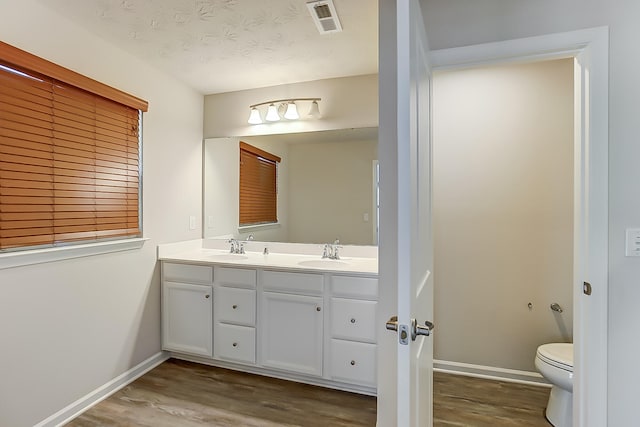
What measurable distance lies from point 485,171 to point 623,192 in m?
1.07

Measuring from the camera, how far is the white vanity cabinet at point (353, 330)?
2.08 meters

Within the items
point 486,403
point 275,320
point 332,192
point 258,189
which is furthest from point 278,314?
point 486,403

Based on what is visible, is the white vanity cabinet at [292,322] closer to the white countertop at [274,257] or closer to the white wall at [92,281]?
the white countertop at [274,257]

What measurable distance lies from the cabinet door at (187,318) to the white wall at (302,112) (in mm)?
1439

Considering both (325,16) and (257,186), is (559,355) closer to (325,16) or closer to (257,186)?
(325,16)

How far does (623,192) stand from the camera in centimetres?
132

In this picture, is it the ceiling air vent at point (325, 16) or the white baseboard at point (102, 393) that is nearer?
the ceiling air vent at point (325, 16)

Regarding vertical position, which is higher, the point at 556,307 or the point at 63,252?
the point at 63,252

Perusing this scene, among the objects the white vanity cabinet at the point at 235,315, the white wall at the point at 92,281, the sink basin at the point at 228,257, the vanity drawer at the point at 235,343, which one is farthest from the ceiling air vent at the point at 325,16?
the vanity drawer at the point at 235,343

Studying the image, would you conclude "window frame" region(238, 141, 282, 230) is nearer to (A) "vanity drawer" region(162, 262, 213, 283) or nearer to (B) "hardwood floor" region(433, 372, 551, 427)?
(A) "vanity drawer" region(162, 262, 213, 283)

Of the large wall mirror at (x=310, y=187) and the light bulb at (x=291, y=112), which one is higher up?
the light bulb at (x=291, y=112)

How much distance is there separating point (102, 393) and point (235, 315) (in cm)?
94

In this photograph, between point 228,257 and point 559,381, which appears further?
point 228,257

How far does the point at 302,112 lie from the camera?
109 inches
